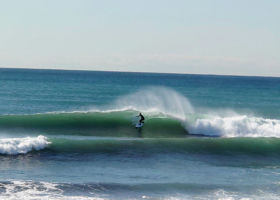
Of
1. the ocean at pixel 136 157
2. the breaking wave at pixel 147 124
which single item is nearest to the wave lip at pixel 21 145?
the ocean at pixel 136 157

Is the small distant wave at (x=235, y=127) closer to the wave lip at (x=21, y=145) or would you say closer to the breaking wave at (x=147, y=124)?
the breaking wave at (x=147, y=124)

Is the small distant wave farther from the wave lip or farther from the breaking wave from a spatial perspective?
the wave lip

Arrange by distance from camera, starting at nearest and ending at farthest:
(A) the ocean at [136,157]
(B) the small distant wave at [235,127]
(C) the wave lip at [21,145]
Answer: (A) the ocean at [136,157], (C) the wave lip at [21,145], (B) the small distant wave at [235,127]

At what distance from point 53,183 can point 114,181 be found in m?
1.90

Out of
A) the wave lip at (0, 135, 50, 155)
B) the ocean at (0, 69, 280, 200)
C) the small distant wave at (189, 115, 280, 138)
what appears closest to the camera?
the ocean at (0, 69, 280, 200)

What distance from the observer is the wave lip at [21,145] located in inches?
737

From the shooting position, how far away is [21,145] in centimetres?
1916

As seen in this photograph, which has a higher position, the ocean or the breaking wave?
the breaking wave

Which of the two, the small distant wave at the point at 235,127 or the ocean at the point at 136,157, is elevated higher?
the small distant wave at the point at 235,127

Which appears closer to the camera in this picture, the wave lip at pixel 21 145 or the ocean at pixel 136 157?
the ocean at pixel 136 157

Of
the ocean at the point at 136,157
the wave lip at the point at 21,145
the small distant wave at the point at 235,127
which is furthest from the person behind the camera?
the small distant wave at the point at 235,127

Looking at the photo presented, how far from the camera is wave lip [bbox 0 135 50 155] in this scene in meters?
18.7

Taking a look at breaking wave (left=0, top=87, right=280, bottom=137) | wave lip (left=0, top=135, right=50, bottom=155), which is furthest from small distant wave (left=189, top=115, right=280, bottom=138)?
wave lip (left=0, top=135, right=50, bottom=155)

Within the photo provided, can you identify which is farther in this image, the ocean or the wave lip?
the wave lip
